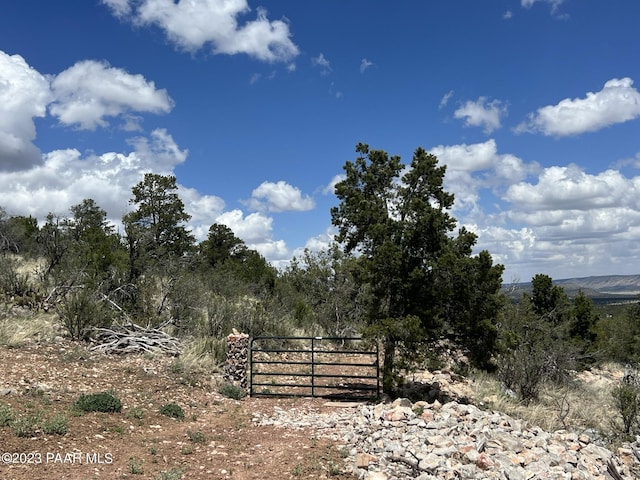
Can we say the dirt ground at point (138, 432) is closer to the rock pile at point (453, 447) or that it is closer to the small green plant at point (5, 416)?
the small green plant at point (5, 416)

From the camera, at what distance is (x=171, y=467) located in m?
7.23

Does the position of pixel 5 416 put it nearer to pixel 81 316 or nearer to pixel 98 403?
pixel 98 403

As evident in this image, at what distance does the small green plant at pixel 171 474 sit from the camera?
6.64 meters

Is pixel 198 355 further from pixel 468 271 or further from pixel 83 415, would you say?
pixel 468 271

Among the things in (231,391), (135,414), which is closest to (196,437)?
(135,414)

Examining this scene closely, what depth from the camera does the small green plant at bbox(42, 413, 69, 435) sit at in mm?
7480

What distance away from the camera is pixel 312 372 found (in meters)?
12.7

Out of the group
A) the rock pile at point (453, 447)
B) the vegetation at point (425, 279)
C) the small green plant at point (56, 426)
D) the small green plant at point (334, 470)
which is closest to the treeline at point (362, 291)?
the vegetation at point (425, 279)

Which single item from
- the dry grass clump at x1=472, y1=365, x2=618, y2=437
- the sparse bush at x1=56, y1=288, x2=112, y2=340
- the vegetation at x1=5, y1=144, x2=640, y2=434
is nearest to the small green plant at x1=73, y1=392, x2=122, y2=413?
the vegetation at x1=5, y1=144, x2=640, y2=434

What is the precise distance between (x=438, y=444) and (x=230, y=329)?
1106 cm

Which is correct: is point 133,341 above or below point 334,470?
above

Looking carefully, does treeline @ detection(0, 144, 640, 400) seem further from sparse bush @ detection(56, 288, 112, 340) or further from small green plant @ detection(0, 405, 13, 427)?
small green plant @ detection(0, 405, 13, 427)

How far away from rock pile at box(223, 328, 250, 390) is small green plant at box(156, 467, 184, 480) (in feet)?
19.7

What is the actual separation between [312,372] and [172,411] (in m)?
3.94
